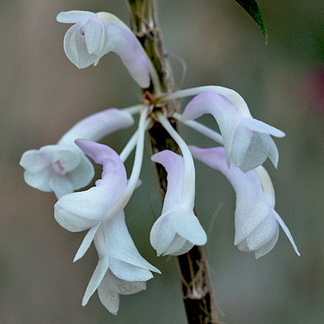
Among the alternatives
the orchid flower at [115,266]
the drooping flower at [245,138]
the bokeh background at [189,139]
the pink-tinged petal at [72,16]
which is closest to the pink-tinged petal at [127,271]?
the orchid flower at [115,266]

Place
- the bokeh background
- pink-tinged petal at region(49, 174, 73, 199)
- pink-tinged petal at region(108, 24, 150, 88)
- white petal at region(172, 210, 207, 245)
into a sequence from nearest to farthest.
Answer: white petal at region(172, 210, 207, 245) < pink-tinged petal at region(108, 24, 150, 88) < pink-tinged petal at region(49, 174, 73, 199) < the bokeh background

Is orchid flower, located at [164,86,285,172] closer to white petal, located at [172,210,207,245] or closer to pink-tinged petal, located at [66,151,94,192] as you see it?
white petal, located at [172,210,207,245]

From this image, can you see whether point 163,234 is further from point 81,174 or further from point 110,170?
point 81,174

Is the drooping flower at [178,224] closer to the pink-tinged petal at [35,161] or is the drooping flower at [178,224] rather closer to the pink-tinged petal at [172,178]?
the pink-tinged petal at [172,178]

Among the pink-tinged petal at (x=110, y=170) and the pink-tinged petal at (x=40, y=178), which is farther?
the pink-tinged petal at (x=40, y=178)

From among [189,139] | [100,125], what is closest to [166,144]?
[100,125]

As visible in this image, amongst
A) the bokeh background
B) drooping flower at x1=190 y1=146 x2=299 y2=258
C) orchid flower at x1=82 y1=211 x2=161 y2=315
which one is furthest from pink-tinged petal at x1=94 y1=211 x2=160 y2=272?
the bokeh background

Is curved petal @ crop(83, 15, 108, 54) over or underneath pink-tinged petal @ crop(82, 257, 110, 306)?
over
